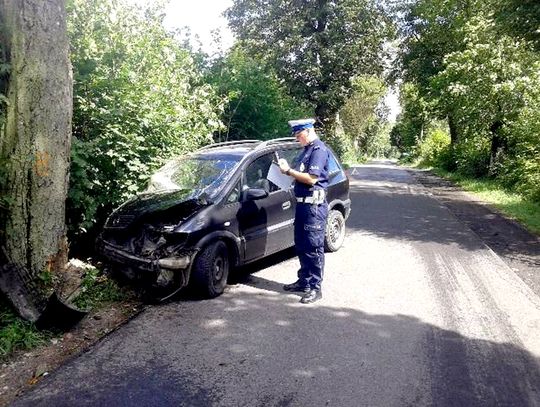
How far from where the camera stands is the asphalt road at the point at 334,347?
3.26m

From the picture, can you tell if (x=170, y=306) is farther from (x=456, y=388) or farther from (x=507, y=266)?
(x=507, y=266)

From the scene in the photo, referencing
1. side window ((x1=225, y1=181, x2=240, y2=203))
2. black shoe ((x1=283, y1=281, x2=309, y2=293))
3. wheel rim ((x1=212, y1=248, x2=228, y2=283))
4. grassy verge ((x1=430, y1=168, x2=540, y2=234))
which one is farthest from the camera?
grassy verge ((x1=430, y1=168, x2=540, y2=234))

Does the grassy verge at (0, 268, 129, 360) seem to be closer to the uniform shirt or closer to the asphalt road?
the asphalt road

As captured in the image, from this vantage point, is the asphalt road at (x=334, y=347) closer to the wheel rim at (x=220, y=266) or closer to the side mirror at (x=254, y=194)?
the wheel rim at (x=220, y=266)

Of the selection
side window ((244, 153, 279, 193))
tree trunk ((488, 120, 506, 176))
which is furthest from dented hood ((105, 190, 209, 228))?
tree trunk ((488, 120, 506, 176))

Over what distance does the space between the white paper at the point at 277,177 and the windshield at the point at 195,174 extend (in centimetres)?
48

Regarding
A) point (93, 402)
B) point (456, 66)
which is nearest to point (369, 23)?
point (456, 66)

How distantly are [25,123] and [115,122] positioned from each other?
6.71ft

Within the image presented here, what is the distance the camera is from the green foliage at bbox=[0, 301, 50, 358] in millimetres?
3934

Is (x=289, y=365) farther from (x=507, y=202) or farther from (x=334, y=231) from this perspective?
(x=507, y=202)

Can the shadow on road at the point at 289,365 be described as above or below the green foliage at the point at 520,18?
below

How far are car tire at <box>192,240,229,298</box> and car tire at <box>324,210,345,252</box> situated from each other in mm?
2210

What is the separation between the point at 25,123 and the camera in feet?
14.2

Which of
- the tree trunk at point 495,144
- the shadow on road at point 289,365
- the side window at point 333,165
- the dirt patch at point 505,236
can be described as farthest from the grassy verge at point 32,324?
the tree trunk at point 495,144
